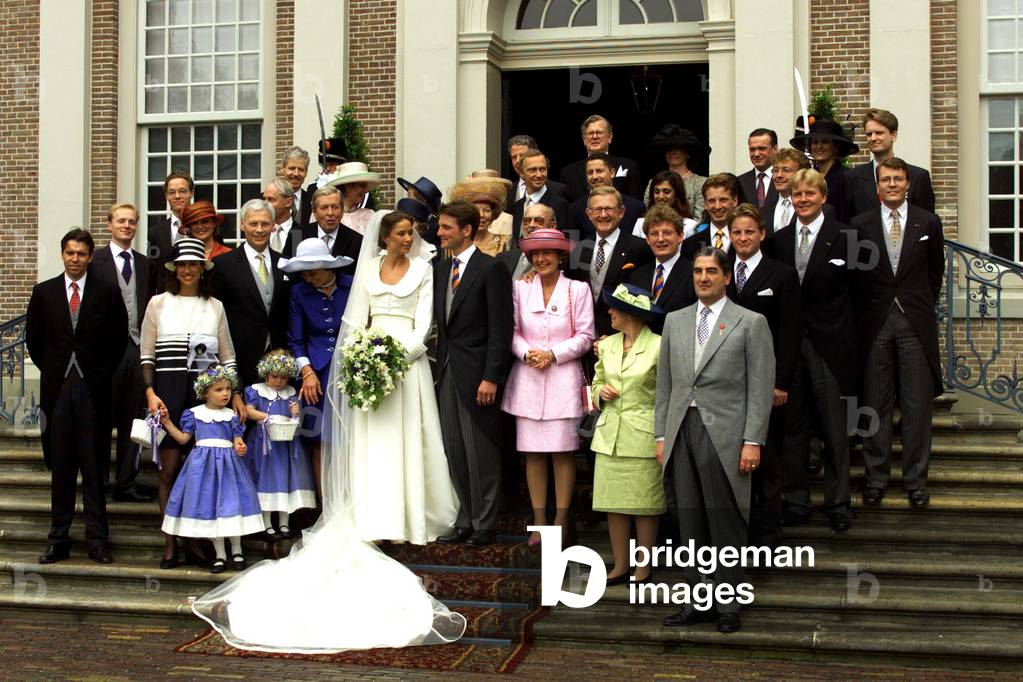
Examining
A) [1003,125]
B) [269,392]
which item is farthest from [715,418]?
[1003,125]

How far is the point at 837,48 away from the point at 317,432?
20.8ft

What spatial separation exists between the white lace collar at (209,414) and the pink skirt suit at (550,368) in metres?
1.78

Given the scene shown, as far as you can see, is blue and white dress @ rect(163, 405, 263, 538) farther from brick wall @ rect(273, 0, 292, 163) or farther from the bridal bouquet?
brick wall @ rect(273, 0, 292, 163)

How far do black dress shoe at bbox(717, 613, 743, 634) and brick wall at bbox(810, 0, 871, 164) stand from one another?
19.4ft

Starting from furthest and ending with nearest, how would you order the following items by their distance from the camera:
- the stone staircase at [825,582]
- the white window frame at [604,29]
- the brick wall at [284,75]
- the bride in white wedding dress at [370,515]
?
the brick wall at [284,75], the white window frame at [604,29], the bride in white wedding dress at [370,515], the stone staircase at [825,582]

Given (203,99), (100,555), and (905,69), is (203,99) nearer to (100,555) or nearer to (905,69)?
(100,555)

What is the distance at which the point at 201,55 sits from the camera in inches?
572

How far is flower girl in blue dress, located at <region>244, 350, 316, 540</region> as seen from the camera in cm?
919

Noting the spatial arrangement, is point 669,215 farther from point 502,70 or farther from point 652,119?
point 652,119

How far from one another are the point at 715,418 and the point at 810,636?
4.30ft

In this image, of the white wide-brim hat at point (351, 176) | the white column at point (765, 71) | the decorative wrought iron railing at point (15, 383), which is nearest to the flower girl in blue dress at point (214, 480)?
the white wide-brim hat at point (351, 176)

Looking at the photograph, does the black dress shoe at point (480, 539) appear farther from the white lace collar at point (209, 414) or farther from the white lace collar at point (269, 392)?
the white lace collar at point (209, 414)

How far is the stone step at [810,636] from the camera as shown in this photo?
7637mm

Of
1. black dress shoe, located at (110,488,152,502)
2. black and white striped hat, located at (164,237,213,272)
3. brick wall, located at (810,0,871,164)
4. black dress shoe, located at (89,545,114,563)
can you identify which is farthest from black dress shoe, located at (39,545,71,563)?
brick wall, located at (810,0,871,164)
